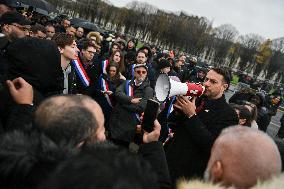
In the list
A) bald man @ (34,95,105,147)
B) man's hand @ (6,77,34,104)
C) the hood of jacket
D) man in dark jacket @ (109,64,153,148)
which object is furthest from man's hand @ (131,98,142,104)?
bald man @ (34,95,105,147)

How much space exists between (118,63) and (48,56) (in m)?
3.64

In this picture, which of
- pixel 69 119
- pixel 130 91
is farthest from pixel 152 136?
pixel 130 91

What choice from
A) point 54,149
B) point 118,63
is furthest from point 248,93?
point 54,149

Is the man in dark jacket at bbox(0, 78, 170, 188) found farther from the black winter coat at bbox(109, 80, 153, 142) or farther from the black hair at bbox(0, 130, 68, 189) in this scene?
the black winter coat at bbox(109, 80, 153, 142)

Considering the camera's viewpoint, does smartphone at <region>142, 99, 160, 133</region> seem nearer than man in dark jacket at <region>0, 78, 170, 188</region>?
No

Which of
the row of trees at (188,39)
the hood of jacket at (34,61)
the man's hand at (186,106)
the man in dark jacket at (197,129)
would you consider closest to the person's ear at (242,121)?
the man in dark jacket at (197,129)

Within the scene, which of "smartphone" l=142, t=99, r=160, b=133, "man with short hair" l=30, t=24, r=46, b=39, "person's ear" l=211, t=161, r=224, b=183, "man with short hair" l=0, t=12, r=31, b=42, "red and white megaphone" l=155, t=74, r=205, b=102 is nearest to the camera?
"person's ear" l=211, t=161, r=224, b=183

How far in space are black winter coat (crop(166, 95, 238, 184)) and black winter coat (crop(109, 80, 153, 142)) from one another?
6.28 feet

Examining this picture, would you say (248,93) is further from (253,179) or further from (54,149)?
(54,149)

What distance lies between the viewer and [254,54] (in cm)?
7156

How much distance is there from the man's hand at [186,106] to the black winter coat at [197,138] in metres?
0.06

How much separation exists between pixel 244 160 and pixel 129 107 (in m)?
4.12

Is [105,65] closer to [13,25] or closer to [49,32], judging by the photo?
[13,25]

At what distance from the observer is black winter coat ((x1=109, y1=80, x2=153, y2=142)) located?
19.3 ft
